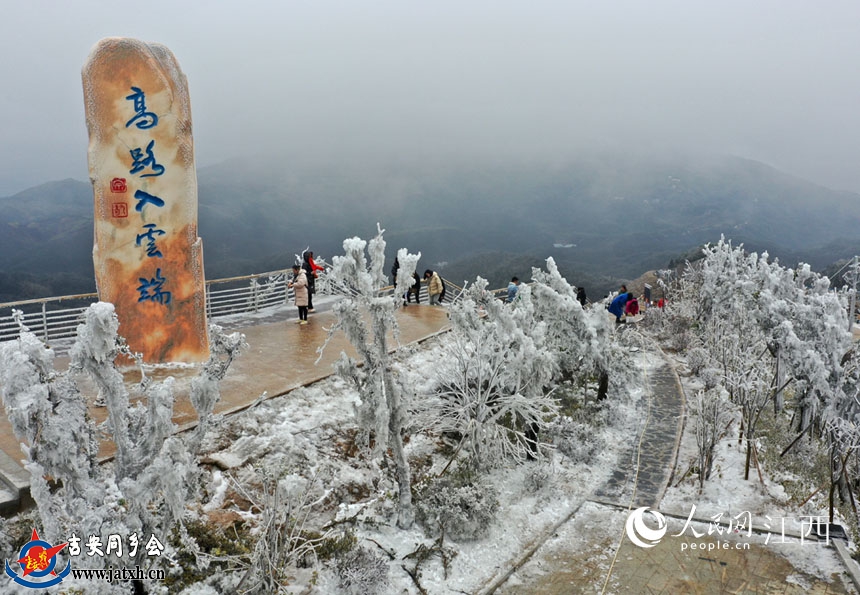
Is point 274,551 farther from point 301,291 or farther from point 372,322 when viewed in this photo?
point 301,291

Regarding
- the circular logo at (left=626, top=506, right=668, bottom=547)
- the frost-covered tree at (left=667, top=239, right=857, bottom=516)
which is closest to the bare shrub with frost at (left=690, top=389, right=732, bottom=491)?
the frost-covered tree at (left=667, top=239, right=857, bottom=516)

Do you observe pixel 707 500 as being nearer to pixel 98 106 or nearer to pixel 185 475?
pixel 185 475

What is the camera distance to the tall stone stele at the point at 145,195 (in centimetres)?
950

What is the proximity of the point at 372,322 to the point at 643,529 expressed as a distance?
4.51 metres

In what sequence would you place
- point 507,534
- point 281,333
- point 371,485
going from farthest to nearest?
point 281,333 → point 371,485 → point 507,534

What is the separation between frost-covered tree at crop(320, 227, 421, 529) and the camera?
21.7 ft

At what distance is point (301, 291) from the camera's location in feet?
46.0

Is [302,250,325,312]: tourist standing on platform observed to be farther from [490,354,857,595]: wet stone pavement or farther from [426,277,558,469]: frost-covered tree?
[490,354,857,595]: wet stone pavement

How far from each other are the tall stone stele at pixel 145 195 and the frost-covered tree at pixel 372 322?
4.88 meters

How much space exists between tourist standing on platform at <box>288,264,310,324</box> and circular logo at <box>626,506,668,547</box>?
8.75 m

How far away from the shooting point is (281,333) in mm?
13398

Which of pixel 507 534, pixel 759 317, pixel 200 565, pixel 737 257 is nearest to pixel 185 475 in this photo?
pixel 200 565

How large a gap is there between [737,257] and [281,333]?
50.6 feet

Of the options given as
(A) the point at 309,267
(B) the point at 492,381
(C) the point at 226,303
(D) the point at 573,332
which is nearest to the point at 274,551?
(B) the point at 492,381
